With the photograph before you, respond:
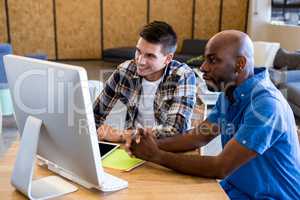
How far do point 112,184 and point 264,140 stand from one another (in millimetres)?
559

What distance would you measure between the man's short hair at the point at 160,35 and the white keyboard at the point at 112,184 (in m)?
0.84

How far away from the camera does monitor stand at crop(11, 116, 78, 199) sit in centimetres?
116

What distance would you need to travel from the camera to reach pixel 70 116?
1.05 m

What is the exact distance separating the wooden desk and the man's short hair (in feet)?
2.39

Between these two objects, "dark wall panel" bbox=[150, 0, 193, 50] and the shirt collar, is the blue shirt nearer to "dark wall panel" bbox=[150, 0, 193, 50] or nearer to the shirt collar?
the shirt collar

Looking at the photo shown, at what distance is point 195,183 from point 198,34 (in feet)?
25.0

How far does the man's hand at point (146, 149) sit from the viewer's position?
140cm

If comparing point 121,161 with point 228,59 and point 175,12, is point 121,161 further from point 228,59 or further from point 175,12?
point 175,12

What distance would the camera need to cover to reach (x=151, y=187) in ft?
4.18

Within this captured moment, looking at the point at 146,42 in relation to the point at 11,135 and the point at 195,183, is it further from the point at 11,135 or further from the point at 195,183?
the point at 11,135

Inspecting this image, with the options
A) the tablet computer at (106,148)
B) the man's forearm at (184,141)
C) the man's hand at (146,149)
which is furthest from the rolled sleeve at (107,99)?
the man's hand at (146,149)

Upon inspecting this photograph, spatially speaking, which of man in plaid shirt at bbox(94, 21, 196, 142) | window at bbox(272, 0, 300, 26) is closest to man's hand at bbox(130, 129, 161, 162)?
man in plaid shirt at bbox(94, 21, 196, 142)

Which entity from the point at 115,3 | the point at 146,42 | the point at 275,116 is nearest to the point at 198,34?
the point at 115,3

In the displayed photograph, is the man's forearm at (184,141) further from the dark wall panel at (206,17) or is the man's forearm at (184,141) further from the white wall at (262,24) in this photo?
the dark wall panel at (206,17)
